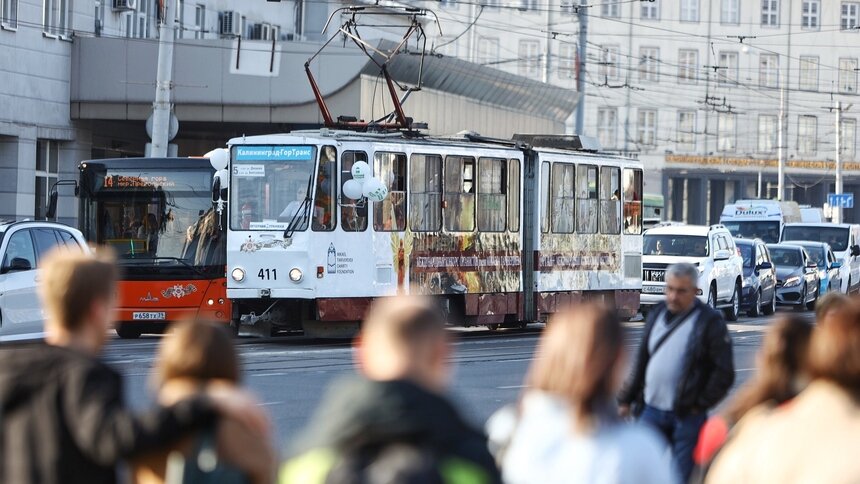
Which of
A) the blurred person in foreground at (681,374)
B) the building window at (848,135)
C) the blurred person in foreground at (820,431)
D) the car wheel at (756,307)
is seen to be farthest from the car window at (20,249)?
the building window at (848,135)

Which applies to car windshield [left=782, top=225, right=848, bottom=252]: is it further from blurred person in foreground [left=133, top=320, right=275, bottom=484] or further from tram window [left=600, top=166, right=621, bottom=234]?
blurred person in foreground [left=133, top=320, right=275, bottom=484]

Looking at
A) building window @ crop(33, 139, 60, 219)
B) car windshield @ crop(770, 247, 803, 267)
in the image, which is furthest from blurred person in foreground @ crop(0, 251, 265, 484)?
car windshield @ crop(770, 247, 803, 267)

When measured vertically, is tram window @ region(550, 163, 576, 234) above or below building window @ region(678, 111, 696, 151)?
below

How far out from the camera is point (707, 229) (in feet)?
106

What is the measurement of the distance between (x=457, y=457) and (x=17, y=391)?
4.19 feet

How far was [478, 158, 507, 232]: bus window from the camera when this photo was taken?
24750 millimetres

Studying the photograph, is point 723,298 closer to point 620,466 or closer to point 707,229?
point 707,229

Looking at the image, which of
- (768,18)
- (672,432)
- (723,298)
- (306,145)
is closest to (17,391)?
(672,432)

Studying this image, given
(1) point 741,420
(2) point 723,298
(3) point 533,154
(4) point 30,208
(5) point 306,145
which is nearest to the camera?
(1) point 741,420

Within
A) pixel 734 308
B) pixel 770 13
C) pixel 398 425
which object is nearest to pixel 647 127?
pixel 770 13

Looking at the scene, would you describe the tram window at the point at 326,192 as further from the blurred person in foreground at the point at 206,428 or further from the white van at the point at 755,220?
the white van at the point at 755,220

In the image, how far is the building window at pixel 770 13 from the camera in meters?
80.8

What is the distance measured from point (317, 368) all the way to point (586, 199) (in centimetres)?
997

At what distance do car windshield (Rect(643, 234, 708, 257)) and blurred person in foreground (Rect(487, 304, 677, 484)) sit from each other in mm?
27403
